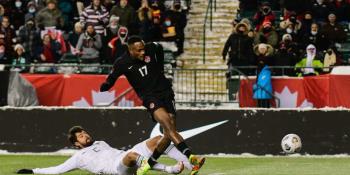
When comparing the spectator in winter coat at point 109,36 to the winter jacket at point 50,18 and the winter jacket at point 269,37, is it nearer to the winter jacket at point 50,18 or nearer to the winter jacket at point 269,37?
the winter jacket at point 50,18

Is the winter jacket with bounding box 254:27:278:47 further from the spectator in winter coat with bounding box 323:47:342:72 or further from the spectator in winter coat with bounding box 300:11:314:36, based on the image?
the spectator in winter coat with bounding box 323:47:342:72

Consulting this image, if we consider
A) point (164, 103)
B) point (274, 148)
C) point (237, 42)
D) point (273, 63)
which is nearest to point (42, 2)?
point (237, 42)

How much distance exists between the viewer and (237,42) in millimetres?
23781

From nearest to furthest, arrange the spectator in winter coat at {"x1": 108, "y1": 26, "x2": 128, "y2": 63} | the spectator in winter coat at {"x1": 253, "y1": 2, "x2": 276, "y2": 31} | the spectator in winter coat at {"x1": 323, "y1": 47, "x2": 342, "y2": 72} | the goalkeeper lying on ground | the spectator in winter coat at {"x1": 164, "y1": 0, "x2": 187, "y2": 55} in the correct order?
the goalkeeper lying on ground → the spectator in winter coat at {"x1": 323, "y1": 47, "x2": 342, "y2": 72} → the spectator in winter coat at {"x1": 108, "y1": 26, "x2": 128, "y2": 63} → the spectator in winter coat at {"x1": 253, "y1": 2, "x2": 276, "y2": 31} → the spectator in winter coat at {"x1": 164, "y1": 0, "x2": 187, "y2": 55}

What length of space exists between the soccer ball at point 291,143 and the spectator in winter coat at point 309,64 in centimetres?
317

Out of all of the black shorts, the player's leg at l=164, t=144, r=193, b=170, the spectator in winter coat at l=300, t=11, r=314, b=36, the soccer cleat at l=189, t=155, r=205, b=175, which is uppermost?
the spectator in winter coat at l=300, t=11, r=314, b=36

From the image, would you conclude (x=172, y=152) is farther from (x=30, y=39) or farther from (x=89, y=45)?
(x=30, y=39)

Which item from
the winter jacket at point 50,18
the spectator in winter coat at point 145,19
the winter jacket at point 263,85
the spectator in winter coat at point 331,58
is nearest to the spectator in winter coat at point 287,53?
the spectator in winter coat at point 331,58

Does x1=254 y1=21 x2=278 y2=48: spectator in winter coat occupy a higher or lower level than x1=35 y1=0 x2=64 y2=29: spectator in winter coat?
lower

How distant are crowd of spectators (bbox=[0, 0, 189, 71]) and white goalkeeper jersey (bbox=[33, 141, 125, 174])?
9381 mm

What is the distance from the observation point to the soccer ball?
1836 centimetres

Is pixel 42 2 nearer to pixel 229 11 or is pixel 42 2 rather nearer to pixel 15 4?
pixel 15 4

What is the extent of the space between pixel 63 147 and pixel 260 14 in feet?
27.0

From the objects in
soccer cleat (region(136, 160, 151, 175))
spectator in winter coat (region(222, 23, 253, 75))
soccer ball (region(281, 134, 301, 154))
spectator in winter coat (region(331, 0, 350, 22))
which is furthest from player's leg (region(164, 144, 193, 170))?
spectator in winter coat (region(331, 0, 350, 22))
